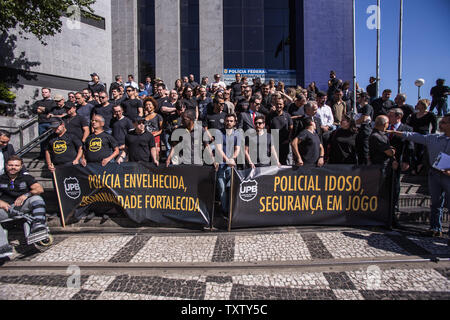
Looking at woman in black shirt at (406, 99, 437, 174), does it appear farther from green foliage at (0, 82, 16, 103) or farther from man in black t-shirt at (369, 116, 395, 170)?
green foliage at (0, 82, 16, 103)

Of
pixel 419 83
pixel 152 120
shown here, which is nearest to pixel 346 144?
pixel 152 120

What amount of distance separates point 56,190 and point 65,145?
98cm

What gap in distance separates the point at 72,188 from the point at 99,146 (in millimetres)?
965

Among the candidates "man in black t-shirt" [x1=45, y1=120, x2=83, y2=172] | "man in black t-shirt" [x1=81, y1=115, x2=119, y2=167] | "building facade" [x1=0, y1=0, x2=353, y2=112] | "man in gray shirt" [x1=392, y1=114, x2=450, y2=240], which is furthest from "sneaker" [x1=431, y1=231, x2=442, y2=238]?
"building facade" [x1=0, y1=0, x2=353, y2=112]

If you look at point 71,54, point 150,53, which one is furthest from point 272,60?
point 71,54

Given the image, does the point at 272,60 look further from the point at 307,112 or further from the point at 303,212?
the point at 303,212

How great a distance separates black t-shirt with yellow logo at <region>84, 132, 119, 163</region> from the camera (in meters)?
5.36

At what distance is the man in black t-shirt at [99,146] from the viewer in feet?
17.6

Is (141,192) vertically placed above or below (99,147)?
below

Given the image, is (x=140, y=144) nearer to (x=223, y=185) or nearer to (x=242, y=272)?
(x=223, y=185)

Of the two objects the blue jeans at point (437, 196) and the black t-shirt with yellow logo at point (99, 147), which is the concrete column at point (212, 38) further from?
the blue jeans at point (437, 196)

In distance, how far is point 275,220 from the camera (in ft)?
16.2

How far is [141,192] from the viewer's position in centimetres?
509

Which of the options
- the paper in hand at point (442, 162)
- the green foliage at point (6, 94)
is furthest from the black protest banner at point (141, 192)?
the green foliage at point (6, 94)
